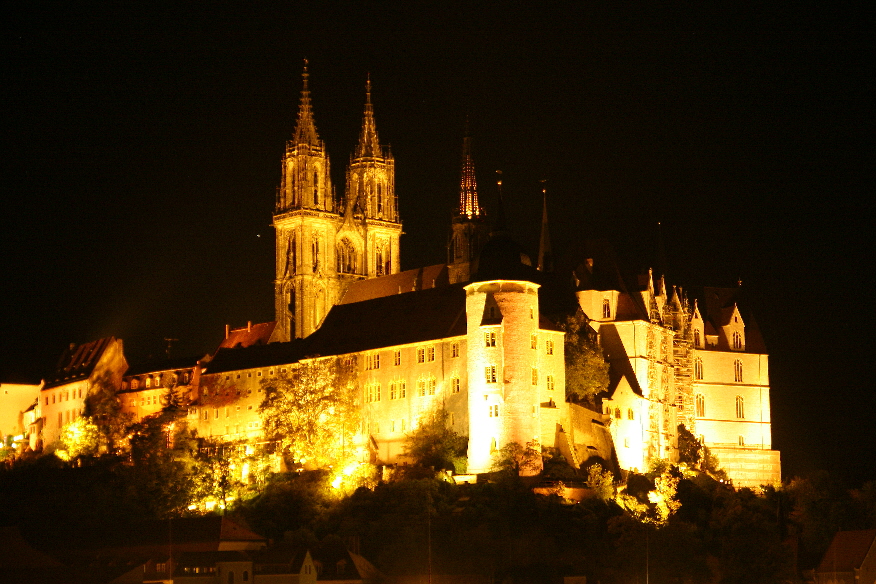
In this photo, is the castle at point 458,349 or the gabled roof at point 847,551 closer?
the gabled roof at point 847,551

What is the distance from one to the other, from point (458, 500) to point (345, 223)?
139ft

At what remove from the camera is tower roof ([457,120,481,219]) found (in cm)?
14360

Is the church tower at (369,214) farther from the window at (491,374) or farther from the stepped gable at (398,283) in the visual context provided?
the window at (491,374)

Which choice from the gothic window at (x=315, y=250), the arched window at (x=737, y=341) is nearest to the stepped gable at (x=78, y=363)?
the gothic window at (x=315, y=250)

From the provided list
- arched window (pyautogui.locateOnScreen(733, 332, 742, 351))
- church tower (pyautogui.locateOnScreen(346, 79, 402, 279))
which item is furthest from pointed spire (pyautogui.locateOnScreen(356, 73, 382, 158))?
arched window (pyautogui.locateOnScreen(733, 332, 742, 351))

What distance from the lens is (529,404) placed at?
104 m

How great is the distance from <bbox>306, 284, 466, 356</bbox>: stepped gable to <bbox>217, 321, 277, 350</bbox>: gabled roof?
12.1 meters

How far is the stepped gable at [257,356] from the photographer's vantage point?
401 ft

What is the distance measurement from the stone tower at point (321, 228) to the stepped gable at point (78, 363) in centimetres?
1133

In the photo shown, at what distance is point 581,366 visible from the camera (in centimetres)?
10944

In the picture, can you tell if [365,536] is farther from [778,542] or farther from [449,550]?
[778,542]

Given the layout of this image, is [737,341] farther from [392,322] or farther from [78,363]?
[78,363]

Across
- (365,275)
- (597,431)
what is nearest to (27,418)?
(365,275)

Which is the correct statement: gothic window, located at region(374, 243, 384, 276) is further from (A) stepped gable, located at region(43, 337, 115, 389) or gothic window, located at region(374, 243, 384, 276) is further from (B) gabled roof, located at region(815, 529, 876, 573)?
(B) gabled roof, located at region(815, 529, 876, 573)
